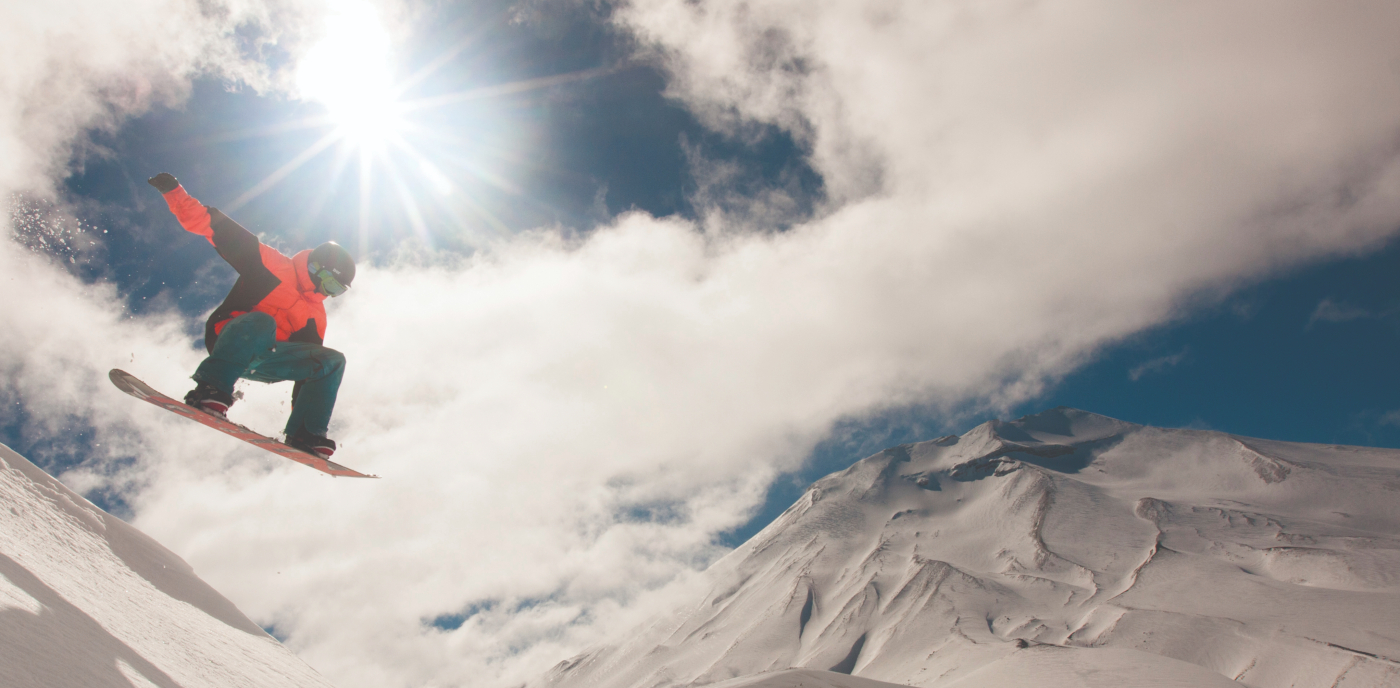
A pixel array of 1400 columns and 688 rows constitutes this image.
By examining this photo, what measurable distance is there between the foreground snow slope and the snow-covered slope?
94.1 m

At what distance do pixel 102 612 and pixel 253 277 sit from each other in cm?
423

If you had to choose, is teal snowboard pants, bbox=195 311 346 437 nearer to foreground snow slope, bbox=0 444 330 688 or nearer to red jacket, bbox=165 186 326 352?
red jacket, bbox=165 186 326 352

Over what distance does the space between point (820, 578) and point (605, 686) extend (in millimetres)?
71269

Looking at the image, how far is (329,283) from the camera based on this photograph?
777 cm

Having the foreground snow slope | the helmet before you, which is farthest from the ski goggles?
the foreground snow slope

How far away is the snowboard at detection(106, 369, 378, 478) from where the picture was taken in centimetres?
760

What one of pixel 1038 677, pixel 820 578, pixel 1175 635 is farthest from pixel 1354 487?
pixel 1038 677

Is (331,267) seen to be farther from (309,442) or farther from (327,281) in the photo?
(309,442)

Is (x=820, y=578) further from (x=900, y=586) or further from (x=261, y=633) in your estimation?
(x=261, y=633)

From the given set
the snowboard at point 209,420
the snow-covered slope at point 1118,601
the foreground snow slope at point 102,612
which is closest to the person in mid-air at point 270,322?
the snowboard at point 209,420

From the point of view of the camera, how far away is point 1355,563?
124m

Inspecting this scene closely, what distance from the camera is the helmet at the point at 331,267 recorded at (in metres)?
7.70

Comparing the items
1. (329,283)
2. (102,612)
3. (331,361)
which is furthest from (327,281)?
(102,612)

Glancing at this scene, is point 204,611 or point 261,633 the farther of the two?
point 261,633
